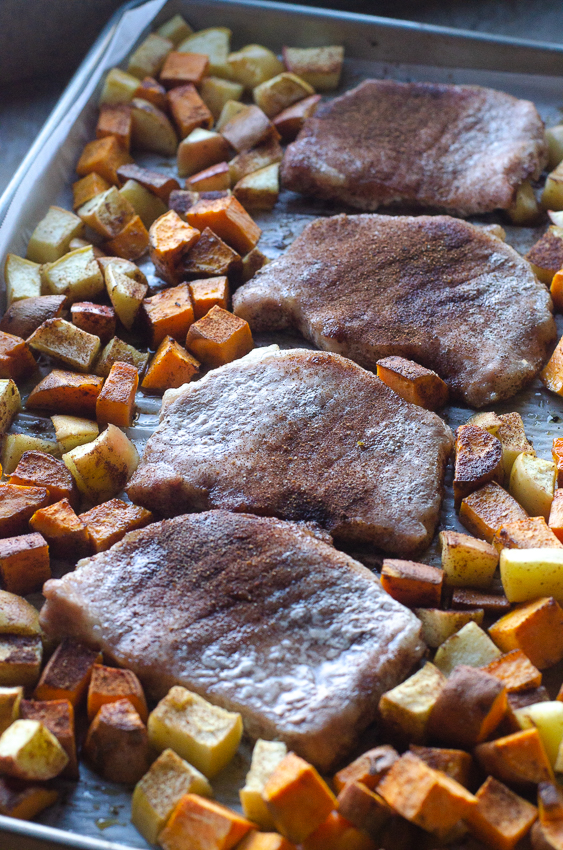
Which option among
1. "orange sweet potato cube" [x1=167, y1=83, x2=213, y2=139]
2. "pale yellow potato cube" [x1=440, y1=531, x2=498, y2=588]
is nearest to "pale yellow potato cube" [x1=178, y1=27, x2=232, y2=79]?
"orange sweet potato cube" [x1=167, y1=83, x2=213, y2=139]

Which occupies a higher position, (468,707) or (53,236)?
(53,236)

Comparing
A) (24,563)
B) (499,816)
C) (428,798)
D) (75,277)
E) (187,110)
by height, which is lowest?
(499,816)

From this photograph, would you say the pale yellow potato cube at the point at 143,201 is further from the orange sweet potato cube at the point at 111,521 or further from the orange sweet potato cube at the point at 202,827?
the orange sweet potato cube at the point at 202,827

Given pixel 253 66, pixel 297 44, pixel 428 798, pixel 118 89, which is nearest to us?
pixel 428 798

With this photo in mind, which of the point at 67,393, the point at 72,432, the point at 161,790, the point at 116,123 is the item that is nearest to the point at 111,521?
the point at 72,432

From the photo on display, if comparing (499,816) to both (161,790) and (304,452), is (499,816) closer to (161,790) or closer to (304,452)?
(161,790)

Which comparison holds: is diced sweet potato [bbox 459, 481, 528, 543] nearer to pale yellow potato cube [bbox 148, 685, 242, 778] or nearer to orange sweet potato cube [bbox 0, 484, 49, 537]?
pale yellow potato cube [bbox 148, 685, 242, 778]

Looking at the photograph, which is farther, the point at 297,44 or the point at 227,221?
the point at 297,44

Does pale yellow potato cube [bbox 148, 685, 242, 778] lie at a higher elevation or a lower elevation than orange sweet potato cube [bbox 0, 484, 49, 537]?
lower
